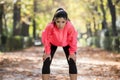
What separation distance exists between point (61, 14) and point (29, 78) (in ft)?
12.5

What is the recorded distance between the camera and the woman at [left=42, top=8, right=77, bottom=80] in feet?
22.8

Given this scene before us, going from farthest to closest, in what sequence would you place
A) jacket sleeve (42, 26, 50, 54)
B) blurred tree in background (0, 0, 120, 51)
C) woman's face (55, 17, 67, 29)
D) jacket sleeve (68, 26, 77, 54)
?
blurred tree in background (0, 0, 120, 51) → jacket sleeve (68, 26, 77, 54) → jacket sleeve (42, 26, 50, 54) → woman's face (55, 17, 67, 29)

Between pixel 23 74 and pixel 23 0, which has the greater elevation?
pixel 23 0

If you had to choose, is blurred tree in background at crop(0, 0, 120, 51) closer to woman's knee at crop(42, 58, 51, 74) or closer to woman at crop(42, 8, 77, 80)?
woman at crop(42, 8, 77, 80)

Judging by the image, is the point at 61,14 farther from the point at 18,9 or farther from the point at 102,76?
the point at 18,9

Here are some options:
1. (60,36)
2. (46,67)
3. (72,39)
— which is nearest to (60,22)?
(60,36)

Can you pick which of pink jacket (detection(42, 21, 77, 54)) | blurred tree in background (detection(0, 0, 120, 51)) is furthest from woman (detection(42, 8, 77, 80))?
blurred tree in background (detection(0, 0, 120, 51))

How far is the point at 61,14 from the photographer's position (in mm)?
6828

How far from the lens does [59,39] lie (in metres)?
7.08

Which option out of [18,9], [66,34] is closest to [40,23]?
[18,9]

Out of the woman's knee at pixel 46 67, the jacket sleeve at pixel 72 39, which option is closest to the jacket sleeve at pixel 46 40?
the woman's knee at pixel 46 67

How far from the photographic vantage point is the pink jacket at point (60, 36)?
6.99 metres

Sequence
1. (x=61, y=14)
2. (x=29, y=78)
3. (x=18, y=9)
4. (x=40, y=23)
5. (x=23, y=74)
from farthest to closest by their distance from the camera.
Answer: (x=40, y=23) → (x=18, y=9) → (x=23, y=74) → (x=29, y=78) → (x=61, y=14)

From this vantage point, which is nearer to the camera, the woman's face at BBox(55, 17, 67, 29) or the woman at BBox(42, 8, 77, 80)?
the woman's face at BBox(55, 17, 67, 29)
